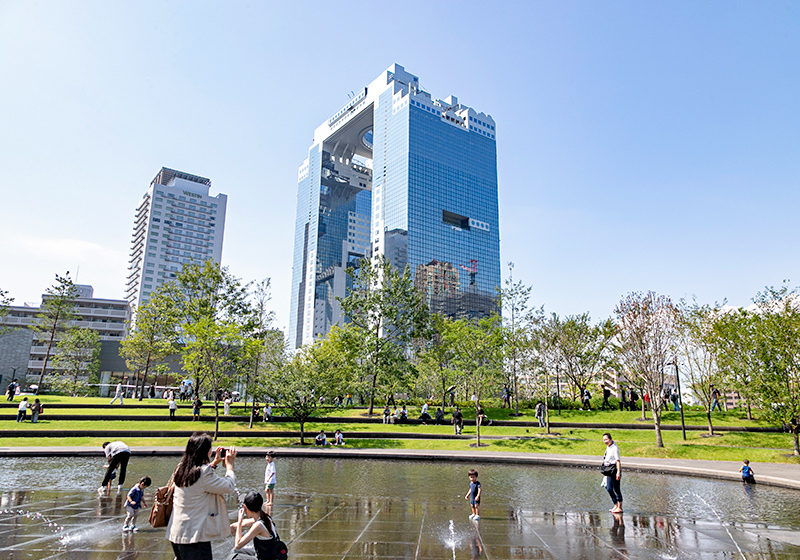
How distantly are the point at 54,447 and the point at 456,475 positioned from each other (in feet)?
64.0

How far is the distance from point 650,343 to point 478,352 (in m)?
11.0

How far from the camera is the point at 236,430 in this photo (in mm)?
28641

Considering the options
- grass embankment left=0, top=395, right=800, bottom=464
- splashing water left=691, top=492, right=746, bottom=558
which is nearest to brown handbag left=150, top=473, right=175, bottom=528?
splashing water left=691, top=492, right=746, bottom=558

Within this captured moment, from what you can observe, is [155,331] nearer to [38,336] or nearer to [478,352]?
[478,352]

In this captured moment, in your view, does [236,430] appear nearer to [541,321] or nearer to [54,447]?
[54,447]

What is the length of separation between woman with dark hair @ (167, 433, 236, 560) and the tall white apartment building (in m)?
174

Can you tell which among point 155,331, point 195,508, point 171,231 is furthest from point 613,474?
point 171,231

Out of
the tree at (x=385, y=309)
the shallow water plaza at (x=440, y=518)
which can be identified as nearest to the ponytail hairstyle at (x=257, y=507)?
the shallow water plaza at (x=440, y=518)

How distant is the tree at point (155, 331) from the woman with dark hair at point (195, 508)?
3496 cm

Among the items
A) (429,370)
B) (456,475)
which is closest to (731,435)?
(456,475)

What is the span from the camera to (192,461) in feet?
16.1

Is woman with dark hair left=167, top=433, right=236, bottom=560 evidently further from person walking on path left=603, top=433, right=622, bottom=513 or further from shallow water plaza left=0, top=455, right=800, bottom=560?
person walking on path left=603, top=433, right=622, bottom=513

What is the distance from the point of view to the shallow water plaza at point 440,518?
308 inches

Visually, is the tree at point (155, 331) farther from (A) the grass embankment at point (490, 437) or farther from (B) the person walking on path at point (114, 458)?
(B) the person walking on path at point (114, 458)
